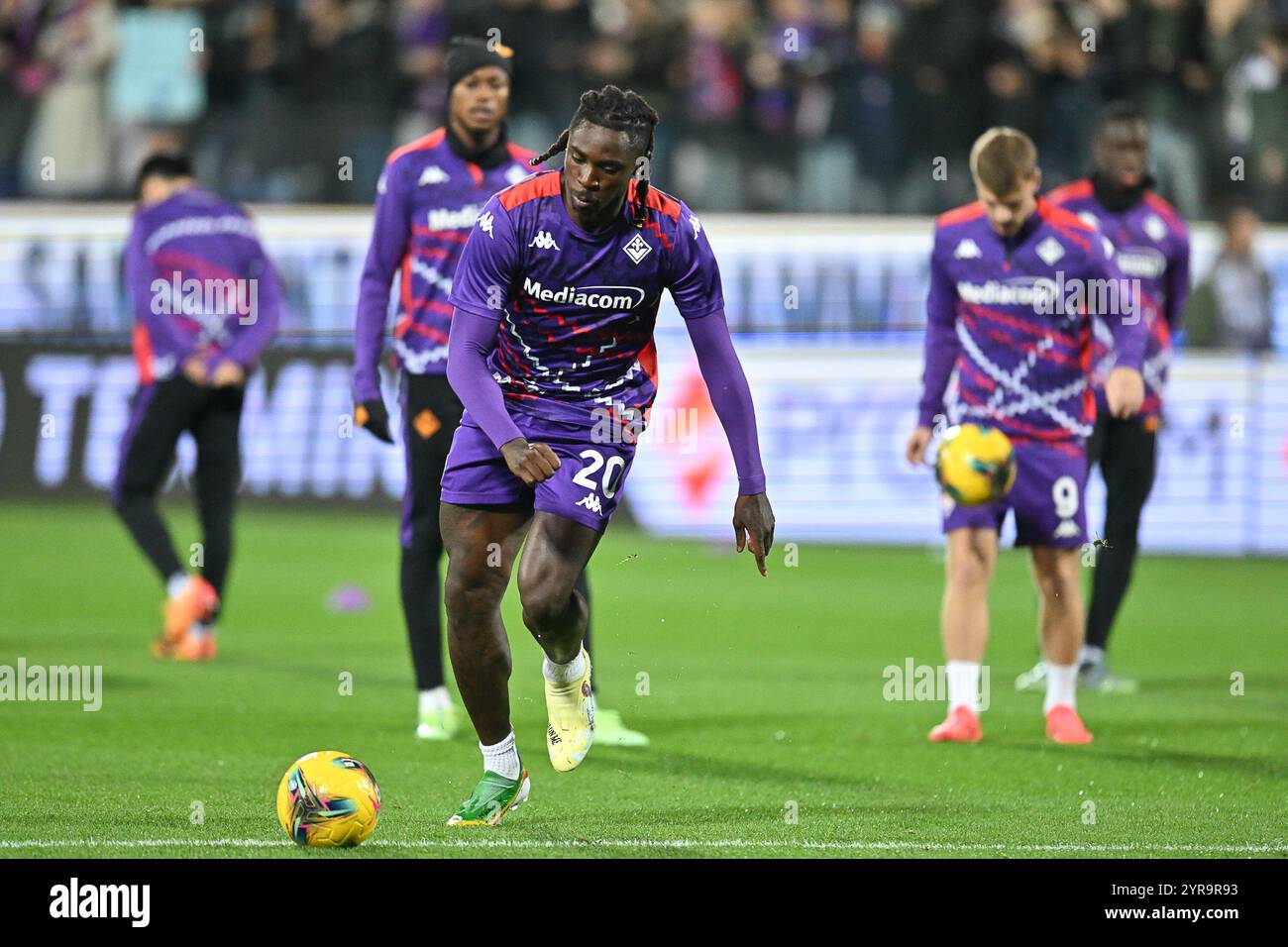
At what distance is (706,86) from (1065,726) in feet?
36.4

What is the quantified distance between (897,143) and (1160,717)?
924 centimetres

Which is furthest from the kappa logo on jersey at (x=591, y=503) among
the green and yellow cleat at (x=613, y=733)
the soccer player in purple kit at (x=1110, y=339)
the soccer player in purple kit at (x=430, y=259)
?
the soccer player in purple kit at (x=1110, y=339)

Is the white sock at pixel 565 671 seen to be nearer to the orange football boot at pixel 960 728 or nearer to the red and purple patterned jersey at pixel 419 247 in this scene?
the red and purple patterned jersey at pixel 419 247

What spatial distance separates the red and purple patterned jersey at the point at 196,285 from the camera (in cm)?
1091

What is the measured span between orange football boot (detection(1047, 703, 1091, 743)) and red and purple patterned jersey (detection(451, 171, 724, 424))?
271 cm

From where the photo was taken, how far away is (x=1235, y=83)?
17.8 m

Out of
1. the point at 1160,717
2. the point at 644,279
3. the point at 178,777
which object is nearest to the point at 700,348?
the point at 644,279

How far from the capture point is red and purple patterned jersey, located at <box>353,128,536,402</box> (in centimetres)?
804

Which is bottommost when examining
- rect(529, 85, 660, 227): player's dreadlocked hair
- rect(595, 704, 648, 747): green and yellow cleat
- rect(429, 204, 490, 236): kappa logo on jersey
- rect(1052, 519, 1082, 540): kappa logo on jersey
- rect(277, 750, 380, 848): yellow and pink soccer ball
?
rect(595, 704, 648, 747): green and yellow cleat

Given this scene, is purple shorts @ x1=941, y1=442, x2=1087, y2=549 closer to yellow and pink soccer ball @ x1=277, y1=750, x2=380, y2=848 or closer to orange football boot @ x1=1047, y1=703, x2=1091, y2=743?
orange football boot @ x1=1047, y1=703, x2=1091, y2=743

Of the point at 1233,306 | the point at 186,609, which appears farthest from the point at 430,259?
the point at 1233,306

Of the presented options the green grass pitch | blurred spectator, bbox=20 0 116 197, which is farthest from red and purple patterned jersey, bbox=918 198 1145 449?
blurred spectator, bbox=20 0 116 197

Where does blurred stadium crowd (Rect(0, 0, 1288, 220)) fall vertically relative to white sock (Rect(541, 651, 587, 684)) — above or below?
above

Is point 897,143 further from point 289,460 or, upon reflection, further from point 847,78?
point 289,460
